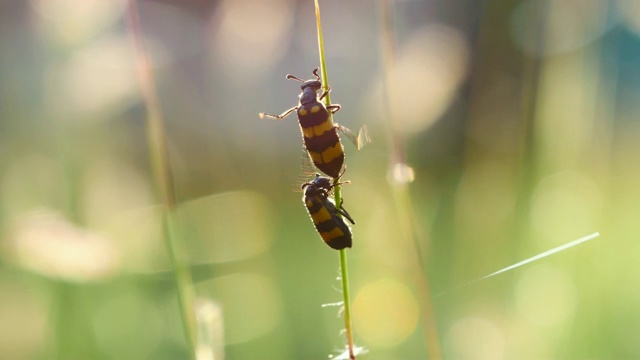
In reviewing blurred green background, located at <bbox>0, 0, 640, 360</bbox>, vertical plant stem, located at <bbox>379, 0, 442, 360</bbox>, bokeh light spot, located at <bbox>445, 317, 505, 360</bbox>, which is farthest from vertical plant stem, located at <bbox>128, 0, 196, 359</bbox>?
bokeh light spot, located at <bbox>445, 317, 505, 360</bbox>

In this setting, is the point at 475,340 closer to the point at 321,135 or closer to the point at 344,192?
the point at 321,135

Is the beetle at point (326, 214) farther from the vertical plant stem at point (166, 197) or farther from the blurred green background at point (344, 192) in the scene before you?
the vertical plant stem at point (166, 197)

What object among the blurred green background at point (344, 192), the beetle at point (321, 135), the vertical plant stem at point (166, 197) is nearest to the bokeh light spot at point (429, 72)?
the blurred green background at point (344, 192)

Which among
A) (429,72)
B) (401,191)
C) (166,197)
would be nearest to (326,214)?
(401,191)

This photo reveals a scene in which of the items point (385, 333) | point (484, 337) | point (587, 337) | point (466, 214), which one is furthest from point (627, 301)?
point (466, 214)

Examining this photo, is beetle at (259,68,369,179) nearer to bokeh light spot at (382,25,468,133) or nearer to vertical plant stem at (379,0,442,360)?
vertical plant stem at (379,0,442,360)

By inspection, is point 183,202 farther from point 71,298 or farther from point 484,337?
point 484,337

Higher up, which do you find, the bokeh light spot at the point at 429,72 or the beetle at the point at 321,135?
the bokeh light spot at the point at 429,72
